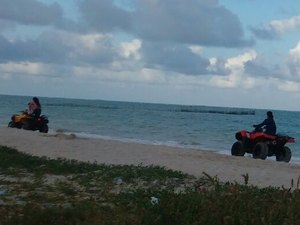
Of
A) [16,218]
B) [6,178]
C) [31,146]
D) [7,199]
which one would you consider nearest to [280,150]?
[31,146]

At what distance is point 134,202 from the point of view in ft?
19.6

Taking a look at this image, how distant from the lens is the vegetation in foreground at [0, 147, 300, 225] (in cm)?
467

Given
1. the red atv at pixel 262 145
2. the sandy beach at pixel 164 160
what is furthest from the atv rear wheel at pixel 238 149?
the sandy beach at pixel 164 160

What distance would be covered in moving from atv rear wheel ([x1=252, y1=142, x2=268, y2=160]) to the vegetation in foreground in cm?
800

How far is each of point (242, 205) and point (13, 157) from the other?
7.60m

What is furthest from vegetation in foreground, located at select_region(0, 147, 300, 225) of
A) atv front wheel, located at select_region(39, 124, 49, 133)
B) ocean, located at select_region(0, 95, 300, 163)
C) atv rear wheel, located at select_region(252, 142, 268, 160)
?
ocean, located at select_region(0, 95, 300, 163)

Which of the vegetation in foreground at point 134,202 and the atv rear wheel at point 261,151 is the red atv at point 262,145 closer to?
the atv rear wheel at point 261,151

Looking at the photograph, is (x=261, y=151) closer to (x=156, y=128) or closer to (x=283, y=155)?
(x=283, y=155)

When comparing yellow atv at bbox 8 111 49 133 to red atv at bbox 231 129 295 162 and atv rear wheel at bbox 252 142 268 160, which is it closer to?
red atv at bbox 231 129 295 162


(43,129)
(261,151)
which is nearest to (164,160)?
(261,151)

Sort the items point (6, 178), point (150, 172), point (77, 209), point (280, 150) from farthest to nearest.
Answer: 1. point (280, 150)
2. point (150, 172)
3. point (6, 178)
4. point (77, 209)

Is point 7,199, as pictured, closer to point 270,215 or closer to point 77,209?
point 77,209

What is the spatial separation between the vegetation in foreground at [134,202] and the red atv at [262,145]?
814cm

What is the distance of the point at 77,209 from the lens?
5.74m
